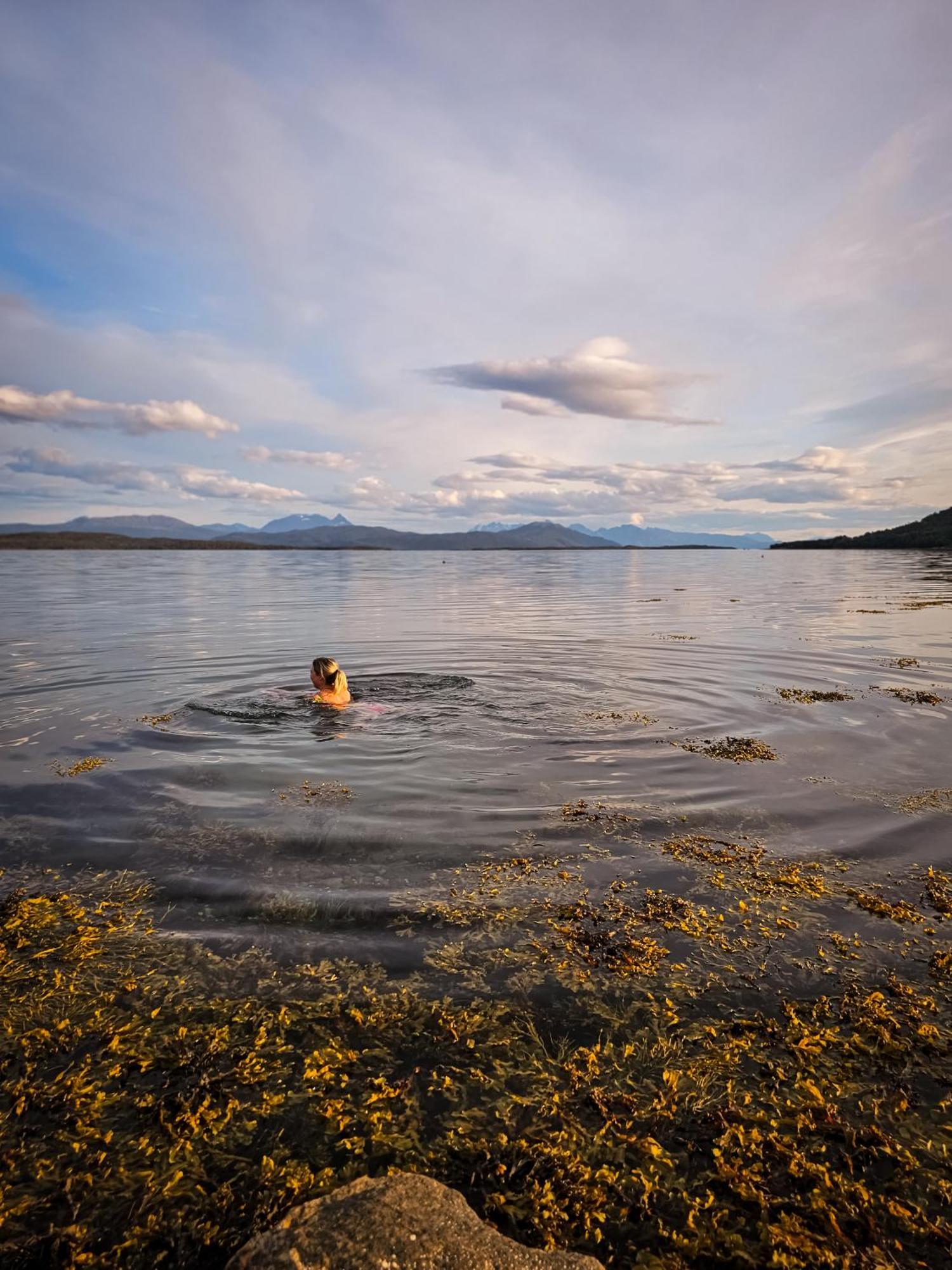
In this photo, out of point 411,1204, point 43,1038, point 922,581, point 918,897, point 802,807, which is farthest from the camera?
point 922,581

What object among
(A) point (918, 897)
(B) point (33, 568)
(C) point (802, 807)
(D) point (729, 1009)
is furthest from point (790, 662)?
(B) point (33, 568)

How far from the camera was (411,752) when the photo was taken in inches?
524

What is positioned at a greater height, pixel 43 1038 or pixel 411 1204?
pixel 411 1204

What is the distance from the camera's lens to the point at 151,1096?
14.7 ft

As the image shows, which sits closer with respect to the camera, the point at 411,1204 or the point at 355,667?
the point at 411,1204

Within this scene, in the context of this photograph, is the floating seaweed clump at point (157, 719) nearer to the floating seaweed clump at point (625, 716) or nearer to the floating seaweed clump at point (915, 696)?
the floating seaweed clump at point (625, 716)

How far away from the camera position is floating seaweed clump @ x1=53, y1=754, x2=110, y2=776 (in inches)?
463

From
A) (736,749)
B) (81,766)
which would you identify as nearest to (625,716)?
(736,749)

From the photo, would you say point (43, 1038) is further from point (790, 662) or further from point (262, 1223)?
point (790, 662)

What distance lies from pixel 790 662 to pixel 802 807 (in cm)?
1429

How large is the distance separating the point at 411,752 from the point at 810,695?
1102 cm

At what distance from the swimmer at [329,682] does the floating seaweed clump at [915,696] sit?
14.2 meters

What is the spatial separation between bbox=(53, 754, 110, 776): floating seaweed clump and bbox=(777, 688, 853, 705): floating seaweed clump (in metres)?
15.9

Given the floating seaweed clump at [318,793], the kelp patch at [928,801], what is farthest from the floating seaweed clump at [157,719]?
the kelp patch at [928,801]
